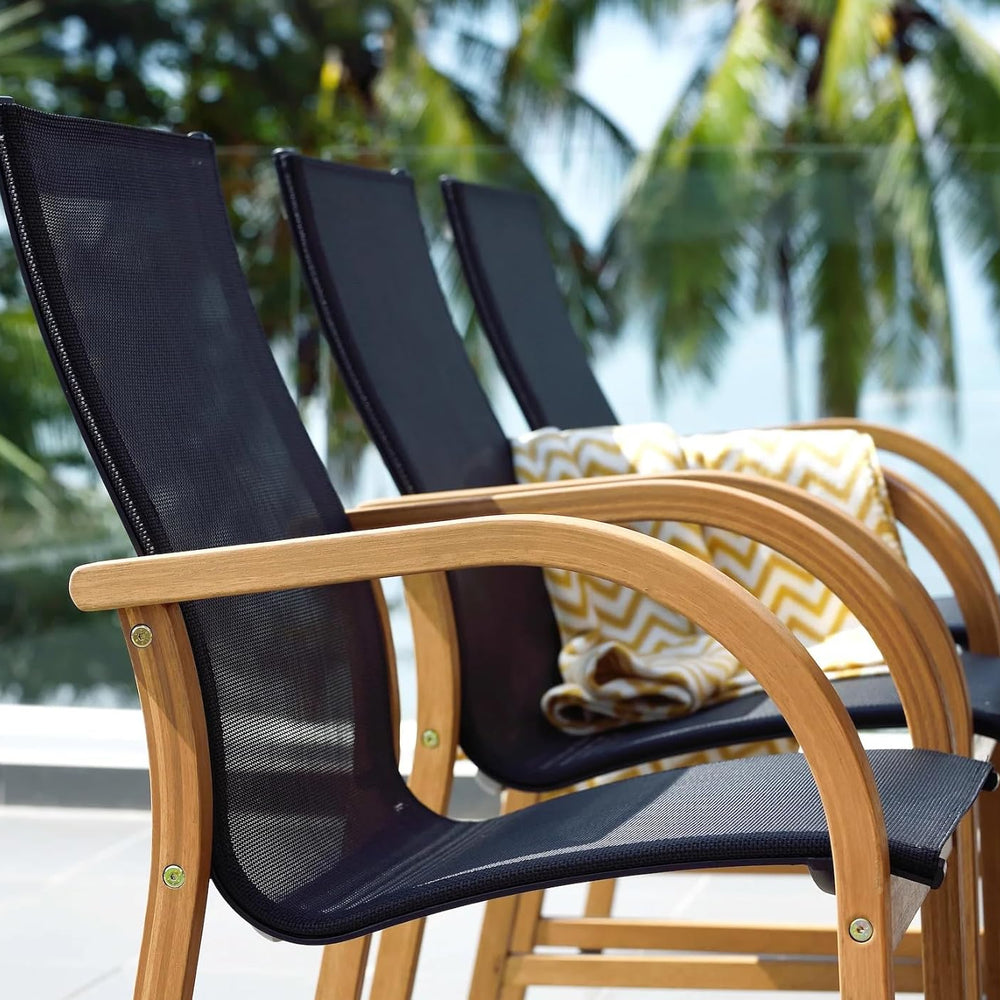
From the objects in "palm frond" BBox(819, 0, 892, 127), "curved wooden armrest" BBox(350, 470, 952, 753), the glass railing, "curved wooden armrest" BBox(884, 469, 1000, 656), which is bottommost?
"curved wooden armrest" BBox(350, 470, 952, 753)

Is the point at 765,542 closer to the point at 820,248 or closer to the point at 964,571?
the point at 964,571

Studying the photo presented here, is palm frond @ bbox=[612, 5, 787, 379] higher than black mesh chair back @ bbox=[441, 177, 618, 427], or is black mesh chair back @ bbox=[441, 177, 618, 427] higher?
palm frond @ bbox=[612, 5, 787, 379]

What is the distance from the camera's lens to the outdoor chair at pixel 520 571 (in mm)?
1318

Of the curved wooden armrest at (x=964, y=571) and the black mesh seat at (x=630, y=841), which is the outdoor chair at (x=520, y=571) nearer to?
the curved wooden armrest at (x=964, y=571)

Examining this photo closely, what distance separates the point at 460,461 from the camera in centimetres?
173

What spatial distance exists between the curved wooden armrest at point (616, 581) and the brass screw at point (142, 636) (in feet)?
0.07

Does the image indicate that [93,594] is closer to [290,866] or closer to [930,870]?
[290,866]

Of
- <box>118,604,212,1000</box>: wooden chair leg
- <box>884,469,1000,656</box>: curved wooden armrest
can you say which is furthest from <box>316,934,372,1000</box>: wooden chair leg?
<box>884,469,1000,656</box>: curved wooden armrest

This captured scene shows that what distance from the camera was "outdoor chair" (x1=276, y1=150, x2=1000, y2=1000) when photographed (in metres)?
1.32

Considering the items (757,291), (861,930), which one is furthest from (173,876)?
(757,291)

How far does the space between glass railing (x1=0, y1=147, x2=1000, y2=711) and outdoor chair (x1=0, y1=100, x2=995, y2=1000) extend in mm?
1583

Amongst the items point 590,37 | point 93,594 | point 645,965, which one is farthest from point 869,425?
point 590,37

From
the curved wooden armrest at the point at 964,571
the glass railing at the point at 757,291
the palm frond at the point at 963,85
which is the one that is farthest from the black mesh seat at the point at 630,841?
the palm frond at the point at 963,85

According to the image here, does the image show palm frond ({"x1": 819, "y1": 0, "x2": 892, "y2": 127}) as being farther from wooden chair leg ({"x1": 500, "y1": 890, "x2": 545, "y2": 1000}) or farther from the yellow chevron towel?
wooden chair leg ({"x1": 500, "y1": 890, "x2": 545, "y2": 1000})
